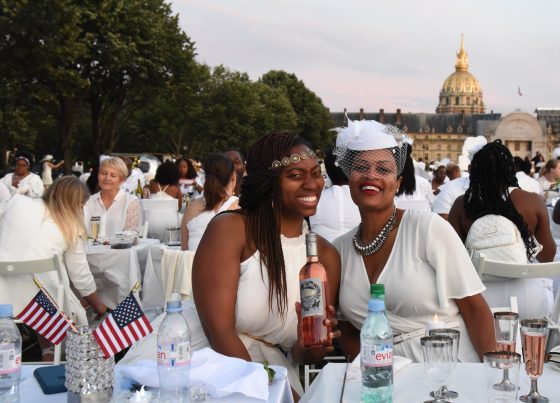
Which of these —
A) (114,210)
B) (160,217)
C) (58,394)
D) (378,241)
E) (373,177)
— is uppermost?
(373,177)

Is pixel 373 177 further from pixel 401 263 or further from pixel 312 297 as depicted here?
pixel 312 297

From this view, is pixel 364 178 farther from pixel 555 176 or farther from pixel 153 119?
pixel 153 119

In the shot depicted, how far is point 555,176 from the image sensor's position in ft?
41.7

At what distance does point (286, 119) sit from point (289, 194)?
61856mm

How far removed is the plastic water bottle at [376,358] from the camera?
236 cm

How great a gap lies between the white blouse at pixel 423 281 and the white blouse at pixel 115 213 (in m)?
4.94

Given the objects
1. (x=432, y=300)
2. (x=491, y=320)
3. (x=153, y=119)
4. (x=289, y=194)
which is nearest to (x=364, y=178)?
(x=289, y=194)

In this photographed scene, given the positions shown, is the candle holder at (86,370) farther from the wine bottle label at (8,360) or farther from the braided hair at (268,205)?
the braided hair at (268,205)

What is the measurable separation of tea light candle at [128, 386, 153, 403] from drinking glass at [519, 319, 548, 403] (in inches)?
50.9

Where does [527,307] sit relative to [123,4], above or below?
below

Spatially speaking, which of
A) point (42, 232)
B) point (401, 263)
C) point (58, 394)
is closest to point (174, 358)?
point (58, 394)

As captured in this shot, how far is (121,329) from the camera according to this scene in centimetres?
244

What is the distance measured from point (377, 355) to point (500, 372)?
1.33 ft

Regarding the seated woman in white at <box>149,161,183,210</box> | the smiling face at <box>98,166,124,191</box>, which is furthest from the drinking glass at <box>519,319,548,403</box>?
the seated woman in white at <box>149,161,183,210</box>
